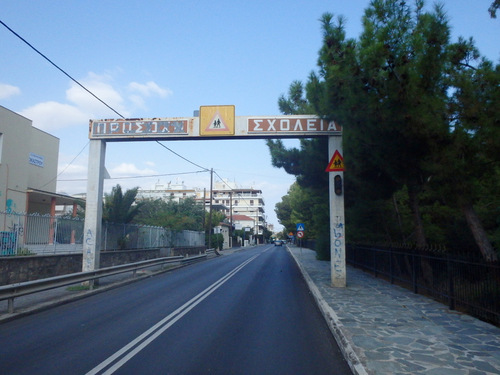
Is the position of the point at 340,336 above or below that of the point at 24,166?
below

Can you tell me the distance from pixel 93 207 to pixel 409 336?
38.7 feet

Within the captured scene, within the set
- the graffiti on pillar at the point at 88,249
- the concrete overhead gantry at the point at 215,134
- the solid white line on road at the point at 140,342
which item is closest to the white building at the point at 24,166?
the graffiti on pillar at the point at 88,249

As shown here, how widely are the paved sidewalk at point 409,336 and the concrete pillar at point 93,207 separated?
325 inches

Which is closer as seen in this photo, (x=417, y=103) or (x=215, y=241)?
(x=417, y=103)

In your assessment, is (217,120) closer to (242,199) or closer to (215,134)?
(215,134)

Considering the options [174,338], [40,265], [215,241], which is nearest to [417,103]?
[174,338]

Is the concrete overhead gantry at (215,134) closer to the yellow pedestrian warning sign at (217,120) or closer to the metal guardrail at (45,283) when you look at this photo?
the yellow pedestrian warning sign at (217,120)

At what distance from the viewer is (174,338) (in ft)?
23.4

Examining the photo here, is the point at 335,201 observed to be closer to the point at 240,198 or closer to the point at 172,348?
the point at 172,348

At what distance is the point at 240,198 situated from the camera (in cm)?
13638

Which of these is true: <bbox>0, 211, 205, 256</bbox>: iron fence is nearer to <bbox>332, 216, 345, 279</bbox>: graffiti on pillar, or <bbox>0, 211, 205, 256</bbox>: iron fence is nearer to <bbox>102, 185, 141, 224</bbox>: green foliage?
<bbox>102, 185, 141, 224</bbox>: green foliage

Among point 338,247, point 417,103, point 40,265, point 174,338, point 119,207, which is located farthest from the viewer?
point 119,207

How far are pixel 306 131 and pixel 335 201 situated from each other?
2.56 m

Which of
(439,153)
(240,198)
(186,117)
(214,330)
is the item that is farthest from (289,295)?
(240,198)
